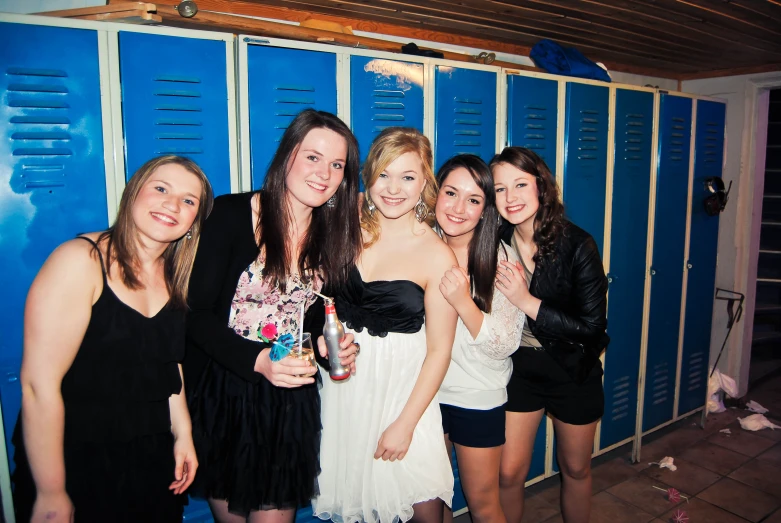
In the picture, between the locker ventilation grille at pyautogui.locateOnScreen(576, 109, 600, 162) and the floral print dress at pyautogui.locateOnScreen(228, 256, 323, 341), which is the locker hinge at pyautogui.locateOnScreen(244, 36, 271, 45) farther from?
the locker ventilation grille at pyautogui.locateOnScreen(576, 109, 600, 162)

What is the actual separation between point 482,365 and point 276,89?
1457 mm

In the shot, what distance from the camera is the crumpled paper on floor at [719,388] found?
4413 mm

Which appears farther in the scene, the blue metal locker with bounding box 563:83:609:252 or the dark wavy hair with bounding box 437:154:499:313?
the blue metal locker with bounding box 563:83:609:252

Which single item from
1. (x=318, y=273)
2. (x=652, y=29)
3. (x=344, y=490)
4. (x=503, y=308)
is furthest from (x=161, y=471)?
A: (x=652, y=29)

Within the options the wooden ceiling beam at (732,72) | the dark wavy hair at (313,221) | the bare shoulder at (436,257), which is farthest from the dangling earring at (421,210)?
the wooden ceiling beam at (732,72)

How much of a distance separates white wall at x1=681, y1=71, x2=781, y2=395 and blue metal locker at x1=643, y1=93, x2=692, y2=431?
127 cm

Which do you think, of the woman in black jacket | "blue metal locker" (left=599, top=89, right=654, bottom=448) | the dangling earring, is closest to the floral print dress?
the dangling earring

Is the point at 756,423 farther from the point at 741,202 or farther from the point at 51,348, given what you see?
the point at 51,348

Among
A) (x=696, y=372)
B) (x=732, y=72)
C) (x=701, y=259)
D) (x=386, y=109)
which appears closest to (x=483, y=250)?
(x=386, y=109)

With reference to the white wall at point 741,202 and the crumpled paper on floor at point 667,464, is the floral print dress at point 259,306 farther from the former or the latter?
the white wall at point 741,202

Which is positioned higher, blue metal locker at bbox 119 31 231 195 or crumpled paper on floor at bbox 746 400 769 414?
blue metal locker at bbox 119 31 231 195

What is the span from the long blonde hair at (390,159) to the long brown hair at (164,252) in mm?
585

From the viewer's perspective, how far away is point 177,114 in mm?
1995

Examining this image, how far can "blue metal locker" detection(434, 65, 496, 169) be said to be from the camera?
2588 millimetres
